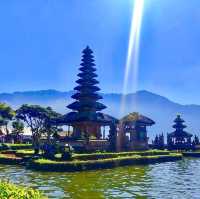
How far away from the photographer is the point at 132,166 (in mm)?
45719

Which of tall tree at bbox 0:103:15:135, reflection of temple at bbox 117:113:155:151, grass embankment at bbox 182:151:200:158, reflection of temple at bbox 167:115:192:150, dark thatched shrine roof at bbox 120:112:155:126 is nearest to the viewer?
reflection of temple at bbox 117:113:155:151

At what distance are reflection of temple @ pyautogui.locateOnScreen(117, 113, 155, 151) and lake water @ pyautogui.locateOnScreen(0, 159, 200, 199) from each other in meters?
26.9

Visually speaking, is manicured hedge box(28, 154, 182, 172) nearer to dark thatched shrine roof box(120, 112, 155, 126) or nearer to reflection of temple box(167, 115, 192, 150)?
dark thatched shrine roof box(120, 112, 155, 126)

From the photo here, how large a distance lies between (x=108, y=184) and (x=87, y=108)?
39.2m

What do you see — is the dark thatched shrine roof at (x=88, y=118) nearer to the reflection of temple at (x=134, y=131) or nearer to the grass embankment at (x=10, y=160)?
the reflection of temple at (x=134, y=131)

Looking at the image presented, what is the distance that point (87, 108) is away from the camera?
2682 inches

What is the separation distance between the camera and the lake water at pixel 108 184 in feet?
80.6

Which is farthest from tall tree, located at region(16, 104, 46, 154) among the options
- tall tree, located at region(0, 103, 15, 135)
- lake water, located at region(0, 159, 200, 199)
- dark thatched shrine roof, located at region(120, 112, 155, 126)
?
lake water, located at region(0, 159, 200, 199)

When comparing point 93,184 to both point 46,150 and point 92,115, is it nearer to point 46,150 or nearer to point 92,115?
point 46,150

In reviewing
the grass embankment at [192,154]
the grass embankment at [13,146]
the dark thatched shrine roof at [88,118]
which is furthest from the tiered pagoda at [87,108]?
the grass embankment at [192,154]

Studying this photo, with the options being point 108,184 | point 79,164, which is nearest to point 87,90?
point 79,164

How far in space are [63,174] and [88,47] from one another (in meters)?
44.8

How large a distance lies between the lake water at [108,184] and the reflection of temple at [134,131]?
26931mm

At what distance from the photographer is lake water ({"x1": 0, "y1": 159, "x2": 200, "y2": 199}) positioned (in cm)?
2456
